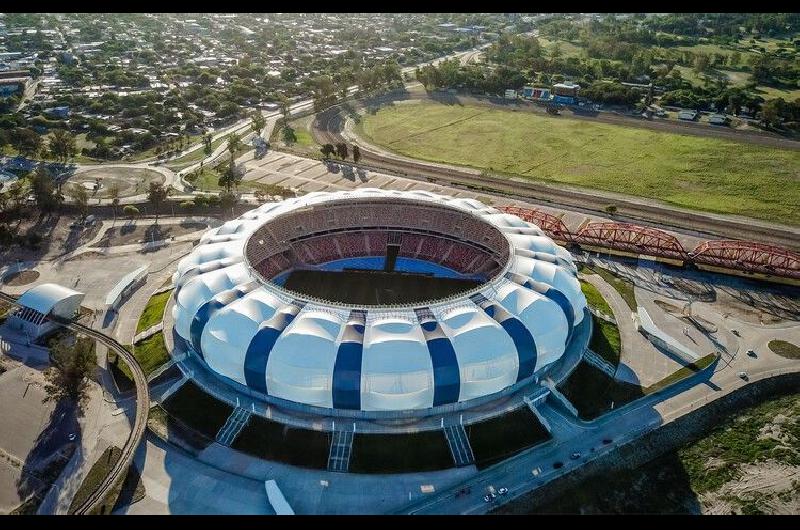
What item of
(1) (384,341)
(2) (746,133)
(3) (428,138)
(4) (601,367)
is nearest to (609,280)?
(4) (601,367)

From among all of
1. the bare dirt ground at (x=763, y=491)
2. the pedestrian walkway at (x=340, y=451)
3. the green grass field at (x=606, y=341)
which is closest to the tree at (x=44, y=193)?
the pedestrian walkway at (x=340, y=451)

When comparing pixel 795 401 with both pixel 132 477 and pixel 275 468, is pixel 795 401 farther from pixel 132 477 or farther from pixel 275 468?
pixel 132 477

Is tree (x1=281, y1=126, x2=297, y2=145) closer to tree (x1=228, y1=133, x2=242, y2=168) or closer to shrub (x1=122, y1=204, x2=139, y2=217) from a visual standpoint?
tree (x1=228, y1=133, x2=242, y2=168)

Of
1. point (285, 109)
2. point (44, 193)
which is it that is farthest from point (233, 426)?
point (285, 109)

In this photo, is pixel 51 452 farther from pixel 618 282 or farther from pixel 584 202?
pixel 584 202

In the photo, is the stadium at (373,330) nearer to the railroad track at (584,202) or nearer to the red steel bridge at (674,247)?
the red steel bridge at (674,247)
